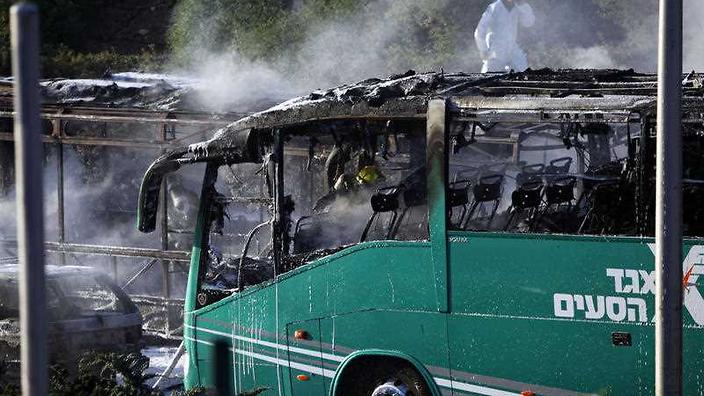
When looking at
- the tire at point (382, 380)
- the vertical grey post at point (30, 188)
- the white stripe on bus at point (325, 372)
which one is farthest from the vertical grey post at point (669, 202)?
the vertical grey post at point (30, 188)

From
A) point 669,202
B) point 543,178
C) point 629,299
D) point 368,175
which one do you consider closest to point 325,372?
point 368,175

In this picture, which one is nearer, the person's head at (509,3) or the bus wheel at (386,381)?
the bus wheel at (386,381)

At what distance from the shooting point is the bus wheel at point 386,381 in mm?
9969

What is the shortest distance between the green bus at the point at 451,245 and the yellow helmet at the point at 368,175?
0.01m

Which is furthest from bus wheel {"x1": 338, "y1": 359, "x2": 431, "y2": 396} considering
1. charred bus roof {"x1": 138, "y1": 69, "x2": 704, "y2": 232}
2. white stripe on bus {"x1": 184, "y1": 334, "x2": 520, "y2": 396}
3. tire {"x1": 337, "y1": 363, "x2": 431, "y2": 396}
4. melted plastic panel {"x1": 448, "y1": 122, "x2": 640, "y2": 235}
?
charred bus roof {"x1": 138, "y1": 69, "x2": 704, "y2": 232}

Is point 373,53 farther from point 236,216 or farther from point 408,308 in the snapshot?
point 408,308

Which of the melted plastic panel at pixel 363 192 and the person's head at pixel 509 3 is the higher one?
the person's head at pixel 509 3

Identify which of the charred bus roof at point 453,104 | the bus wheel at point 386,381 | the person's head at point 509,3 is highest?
the person's head at point 509,3

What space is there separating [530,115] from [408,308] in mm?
1629

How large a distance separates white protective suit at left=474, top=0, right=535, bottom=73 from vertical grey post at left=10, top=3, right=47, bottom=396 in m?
14.6

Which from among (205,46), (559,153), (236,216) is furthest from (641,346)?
(205,46)

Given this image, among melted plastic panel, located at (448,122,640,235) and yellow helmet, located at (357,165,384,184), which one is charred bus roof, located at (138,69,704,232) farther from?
yellow helmet, located at (357,165,384,184)

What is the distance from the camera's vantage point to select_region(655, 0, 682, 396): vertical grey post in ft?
23.4

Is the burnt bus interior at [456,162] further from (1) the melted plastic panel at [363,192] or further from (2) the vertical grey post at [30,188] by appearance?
(2) the vertical grey post at [30,188]
